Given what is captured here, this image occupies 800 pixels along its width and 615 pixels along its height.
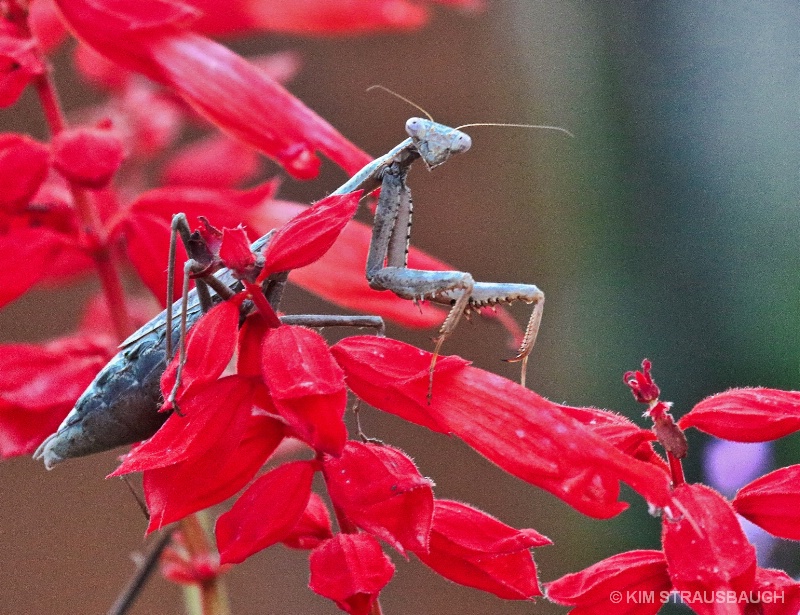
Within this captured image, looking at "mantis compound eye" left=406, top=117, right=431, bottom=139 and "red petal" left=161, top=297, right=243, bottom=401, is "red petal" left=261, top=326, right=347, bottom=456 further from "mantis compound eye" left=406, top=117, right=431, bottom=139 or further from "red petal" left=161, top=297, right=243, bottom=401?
"mantis compound eye" left=406, top=117, right=431, bottom=139

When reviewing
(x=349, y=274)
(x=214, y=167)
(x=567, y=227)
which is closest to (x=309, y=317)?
(x=349, y=274)

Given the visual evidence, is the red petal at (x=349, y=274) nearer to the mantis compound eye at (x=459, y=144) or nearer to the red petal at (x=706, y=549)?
the mantis compound eye at (x=459, y=144)

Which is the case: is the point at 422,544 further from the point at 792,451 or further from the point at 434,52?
the point at 434,52

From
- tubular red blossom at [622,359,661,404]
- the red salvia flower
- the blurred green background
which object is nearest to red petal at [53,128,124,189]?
the red salvia flower

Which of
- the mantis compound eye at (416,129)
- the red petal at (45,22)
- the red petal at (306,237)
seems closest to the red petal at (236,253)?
the red petal at (306,237)

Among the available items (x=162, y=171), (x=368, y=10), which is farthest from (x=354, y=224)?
(x=162, y=171)

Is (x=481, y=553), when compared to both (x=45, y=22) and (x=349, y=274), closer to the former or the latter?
(x=349, y=274)
